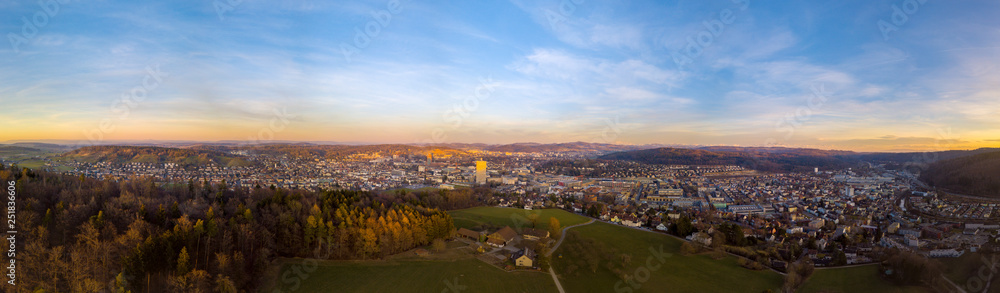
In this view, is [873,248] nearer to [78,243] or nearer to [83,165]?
[78,243]

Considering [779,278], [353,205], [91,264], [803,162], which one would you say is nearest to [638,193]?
[779,278]

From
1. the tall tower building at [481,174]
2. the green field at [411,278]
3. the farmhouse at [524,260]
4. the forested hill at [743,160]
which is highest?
the forested hill at [743,160]

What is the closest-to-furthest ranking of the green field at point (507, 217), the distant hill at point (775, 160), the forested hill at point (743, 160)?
the green field at point (507, 217) → the distant hill at point (775, 160) → the forested hill at point (743, 160)

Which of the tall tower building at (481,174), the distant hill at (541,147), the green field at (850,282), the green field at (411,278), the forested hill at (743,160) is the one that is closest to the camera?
the green field at (850,282)

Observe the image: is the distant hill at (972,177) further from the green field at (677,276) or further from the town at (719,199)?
the green field at (677,276)

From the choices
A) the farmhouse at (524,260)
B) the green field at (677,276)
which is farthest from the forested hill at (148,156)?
the green field at (677,276)
